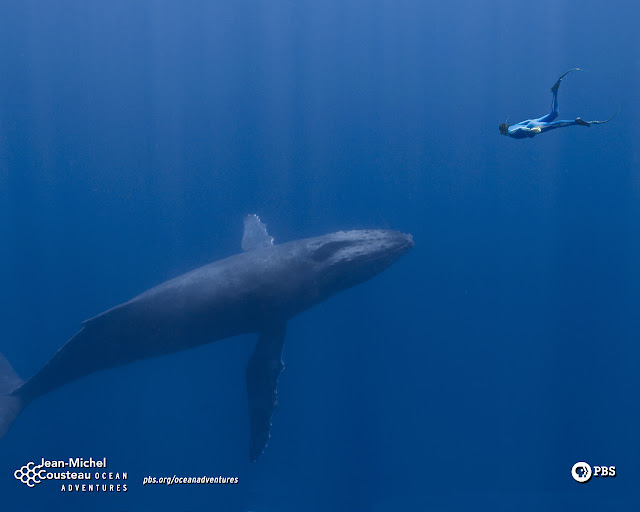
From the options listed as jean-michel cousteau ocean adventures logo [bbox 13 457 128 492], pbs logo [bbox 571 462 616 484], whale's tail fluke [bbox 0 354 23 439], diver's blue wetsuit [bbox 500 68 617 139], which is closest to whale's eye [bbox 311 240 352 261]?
diver's blue wetsuit [bbox 500 68 617 139]

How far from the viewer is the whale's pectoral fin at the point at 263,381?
936 cm

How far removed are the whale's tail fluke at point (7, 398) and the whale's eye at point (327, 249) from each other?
653 cm

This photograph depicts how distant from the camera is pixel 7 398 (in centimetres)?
947

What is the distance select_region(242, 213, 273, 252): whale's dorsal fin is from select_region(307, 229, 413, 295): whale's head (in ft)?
6.48

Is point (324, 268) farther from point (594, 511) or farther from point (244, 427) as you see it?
point (594, 511)

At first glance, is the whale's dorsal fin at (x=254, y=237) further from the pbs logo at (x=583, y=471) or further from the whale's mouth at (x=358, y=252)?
the pbs logo at (x=583, y=471)

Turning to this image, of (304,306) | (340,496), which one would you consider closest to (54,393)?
(340,496)

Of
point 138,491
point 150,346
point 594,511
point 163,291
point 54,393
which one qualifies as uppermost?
point 163,291

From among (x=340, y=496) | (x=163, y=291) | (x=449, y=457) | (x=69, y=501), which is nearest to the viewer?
(x=163, y=291)

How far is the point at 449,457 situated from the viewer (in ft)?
58.0

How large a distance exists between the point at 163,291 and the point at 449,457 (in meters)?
13.5

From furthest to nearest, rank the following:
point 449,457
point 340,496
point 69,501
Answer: point 449,457, point 340,496, point 69,501

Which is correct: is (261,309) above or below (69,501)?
above

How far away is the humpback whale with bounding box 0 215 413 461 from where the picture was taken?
27.9 feet
